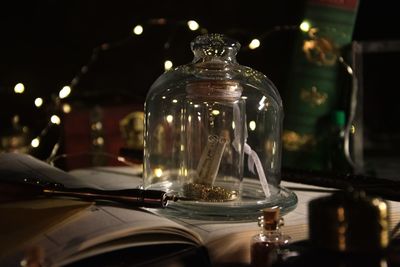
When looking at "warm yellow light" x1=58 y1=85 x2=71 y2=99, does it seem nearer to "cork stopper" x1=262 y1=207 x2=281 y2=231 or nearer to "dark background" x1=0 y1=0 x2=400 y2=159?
"dark background" x1=0 y1=0 x2=400 y2=159

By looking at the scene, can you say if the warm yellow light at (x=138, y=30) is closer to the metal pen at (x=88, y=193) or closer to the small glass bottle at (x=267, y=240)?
the metal pen at (x=88, y=193)

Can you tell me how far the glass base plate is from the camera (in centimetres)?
55

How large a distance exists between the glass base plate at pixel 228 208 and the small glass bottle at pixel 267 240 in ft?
0.25

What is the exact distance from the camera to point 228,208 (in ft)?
1.86

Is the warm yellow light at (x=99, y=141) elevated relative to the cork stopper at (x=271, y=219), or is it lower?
lower

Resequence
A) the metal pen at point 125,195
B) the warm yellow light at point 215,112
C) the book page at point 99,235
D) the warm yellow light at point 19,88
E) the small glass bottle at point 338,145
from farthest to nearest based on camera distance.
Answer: the warm yellow light at point 19,88, the small glass bottle at point 338,145, the warm yellow light at point 215,112, the metal pen at point 125,195, the book page at point 99,235

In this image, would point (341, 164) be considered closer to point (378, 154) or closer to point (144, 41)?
point (378, 154)

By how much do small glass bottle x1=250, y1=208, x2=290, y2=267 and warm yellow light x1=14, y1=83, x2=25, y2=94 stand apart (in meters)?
0.88

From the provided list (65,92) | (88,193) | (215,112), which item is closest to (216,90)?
(215,112)

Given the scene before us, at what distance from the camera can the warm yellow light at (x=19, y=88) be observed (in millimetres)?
1200

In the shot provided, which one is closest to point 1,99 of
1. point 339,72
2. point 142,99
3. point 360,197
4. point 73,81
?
point 73,81

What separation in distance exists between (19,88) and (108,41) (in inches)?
9.4

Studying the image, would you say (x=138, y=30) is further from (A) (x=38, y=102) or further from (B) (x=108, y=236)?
(B) (x=108, y=236)

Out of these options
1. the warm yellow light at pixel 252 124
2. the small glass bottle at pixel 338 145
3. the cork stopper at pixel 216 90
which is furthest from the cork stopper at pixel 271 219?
the small glass bottle at pixel 338 145
